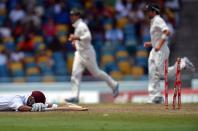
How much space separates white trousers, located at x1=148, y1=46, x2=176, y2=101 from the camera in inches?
719

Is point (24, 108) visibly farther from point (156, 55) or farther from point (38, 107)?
point (156, 55)

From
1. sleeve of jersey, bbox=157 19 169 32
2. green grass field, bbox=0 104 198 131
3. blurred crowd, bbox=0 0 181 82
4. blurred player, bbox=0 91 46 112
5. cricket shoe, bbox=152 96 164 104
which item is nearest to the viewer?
green grass field, bbox=0 104 198 131

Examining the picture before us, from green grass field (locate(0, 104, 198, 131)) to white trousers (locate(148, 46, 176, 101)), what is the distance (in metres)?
2.12

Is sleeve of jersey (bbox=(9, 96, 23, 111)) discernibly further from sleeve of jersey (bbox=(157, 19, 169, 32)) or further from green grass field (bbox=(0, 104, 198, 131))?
sleeve of jersey (bbox=(157, 19, 169, 32))

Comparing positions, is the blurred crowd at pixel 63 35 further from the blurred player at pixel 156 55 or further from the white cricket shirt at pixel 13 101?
the white cricket shirt at pixel 13 101

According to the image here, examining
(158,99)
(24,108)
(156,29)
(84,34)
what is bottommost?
(24,108)

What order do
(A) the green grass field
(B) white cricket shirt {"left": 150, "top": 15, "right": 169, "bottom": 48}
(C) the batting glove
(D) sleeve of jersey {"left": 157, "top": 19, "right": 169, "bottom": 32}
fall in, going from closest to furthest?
(A) the green grass field
(C) the batting glove
(D) sleeve of jersey {"left": 157, "top": 19, "right": 169, "bottom": 32}
(B) white cricket shirt {"left": 150, "top": 15, "right": 169, "bottom": 48}

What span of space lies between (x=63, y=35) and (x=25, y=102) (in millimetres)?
12481

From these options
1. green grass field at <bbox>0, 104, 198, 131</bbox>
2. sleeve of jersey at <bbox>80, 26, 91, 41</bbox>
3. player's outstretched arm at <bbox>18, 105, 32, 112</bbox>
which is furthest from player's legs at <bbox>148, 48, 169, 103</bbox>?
player's outstretched arm at <bbox>18, 105, 32, 112</bbox>

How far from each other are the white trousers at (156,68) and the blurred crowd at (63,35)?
6388 millimetres

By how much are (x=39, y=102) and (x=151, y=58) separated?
13.6ft

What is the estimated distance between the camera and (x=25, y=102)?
14969 mm

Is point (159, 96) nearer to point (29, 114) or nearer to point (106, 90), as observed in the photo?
point (29, 114)

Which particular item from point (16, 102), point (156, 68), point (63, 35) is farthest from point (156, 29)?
point (63, 35)
